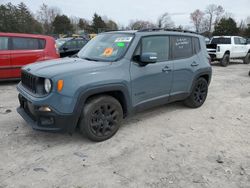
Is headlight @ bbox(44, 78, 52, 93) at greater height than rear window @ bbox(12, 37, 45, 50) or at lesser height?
lesser

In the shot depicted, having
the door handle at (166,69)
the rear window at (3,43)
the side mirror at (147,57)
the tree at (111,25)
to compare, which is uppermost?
the tree at (111,25)

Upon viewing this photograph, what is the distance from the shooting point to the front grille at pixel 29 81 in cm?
361

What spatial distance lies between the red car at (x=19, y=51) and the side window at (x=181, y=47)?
15.5 feet

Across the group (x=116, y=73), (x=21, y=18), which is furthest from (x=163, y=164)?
(x=21, y=18)

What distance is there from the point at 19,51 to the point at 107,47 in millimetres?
4461

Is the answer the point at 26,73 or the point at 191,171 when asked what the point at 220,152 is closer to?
the point at 191,171

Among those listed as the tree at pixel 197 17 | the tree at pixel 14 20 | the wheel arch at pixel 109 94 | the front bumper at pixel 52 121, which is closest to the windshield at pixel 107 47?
the wheel arch at pixel 109 94

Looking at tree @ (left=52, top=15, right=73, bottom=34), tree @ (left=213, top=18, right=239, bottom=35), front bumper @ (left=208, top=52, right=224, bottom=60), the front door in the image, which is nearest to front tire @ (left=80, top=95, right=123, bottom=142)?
the front door

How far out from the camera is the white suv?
533 inches

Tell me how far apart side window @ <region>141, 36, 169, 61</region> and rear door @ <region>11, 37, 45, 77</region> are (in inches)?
187

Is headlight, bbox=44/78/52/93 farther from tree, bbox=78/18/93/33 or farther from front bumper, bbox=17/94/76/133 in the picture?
tree, bbox=78/18/93/33

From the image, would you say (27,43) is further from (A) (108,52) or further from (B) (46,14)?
(B) (46,14)

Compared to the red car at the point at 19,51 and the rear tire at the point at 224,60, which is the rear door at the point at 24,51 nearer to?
the red car at the point at 19,51

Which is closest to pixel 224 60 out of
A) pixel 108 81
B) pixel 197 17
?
pixel 108 81
